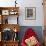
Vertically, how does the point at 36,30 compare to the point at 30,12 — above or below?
below

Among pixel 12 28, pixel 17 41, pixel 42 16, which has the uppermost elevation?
pixel 42 16

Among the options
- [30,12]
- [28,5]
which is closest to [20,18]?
[30,12]

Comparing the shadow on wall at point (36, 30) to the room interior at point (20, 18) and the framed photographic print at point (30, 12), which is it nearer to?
the room interior at point (20, 18)

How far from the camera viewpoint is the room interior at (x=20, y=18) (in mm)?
6074

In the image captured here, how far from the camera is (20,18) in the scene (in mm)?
6230

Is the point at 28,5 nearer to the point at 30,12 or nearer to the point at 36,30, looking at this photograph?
the point at 30,12

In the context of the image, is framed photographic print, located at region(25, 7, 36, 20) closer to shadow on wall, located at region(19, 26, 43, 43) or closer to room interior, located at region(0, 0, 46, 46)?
room interior, located at region(0, 0, 46, 46)

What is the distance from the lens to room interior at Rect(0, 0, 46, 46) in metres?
6.07

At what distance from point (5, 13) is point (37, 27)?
4.50ft

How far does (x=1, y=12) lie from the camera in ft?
20.0

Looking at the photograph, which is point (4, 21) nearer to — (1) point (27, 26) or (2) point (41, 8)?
(1) point (27, 26)

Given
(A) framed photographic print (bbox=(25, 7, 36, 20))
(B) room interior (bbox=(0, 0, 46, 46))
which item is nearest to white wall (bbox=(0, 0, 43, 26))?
(B) room interior (bbox=(0, 0, 46, 46))

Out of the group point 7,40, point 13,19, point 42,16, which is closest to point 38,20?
point 42,16

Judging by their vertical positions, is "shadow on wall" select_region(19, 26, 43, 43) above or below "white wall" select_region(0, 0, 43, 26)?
below
